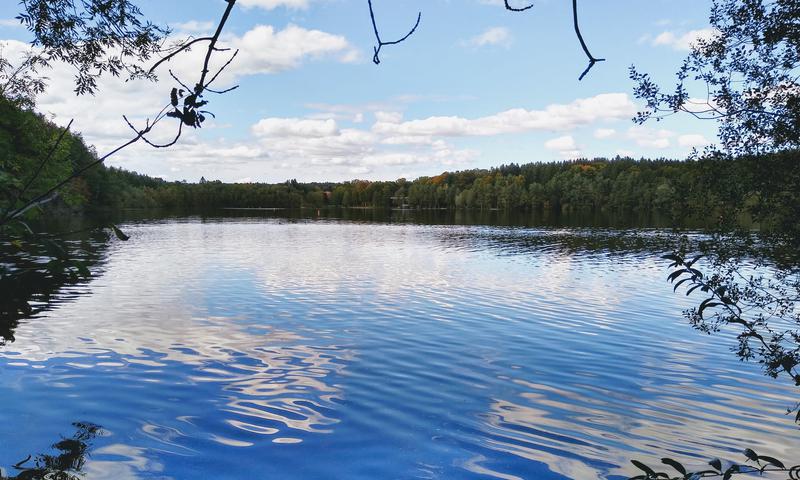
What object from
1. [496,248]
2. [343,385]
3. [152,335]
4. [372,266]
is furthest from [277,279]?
[496,248]

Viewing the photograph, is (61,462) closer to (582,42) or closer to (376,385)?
(376,385)

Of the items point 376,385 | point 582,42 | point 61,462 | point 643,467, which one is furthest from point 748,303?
point 61,462

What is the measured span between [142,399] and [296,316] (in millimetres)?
9915

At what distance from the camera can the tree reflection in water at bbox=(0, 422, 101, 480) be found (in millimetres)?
8781

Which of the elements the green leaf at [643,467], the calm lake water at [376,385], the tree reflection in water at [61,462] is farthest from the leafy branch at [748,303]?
the tree reflection in water at [61,462]

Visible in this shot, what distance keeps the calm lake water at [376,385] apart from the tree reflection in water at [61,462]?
14cm

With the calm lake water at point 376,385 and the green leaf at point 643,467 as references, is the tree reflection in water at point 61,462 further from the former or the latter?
the green leaf at point 643,467

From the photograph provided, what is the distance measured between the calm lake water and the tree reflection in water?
14 centimetres

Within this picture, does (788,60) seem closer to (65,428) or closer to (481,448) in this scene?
(481,448)

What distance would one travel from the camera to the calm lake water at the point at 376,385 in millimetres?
9930

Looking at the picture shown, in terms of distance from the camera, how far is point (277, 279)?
32188mm

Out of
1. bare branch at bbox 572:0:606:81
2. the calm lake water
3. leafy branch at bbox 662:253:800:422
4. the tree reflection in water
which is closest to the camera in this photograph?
bare branch at bbox 572:0:606:81

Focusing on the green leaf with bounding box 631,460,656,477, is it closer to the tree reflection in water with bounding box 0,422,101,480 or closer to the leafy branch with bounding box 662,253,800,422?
the leafy branch with bounding box 662,253,800,422

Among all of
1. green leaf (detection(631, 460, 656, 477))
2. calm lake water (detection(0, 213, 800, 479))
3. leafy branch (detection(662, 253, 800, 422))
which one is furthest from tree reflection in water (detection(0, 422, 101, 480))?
leafy branch (detection(662, 253, 800, 422))
